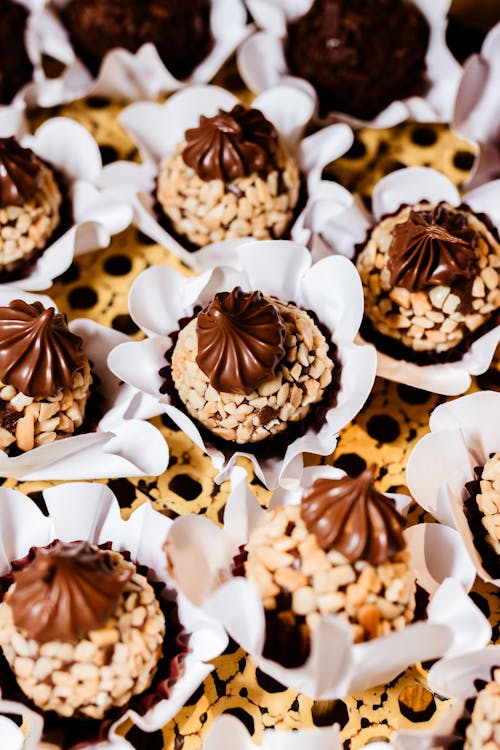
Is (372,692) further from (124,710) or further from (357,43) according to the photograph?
(357,43)

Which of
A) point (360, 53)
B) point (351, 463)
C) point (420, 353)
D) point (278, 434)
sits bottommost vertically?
point (351, 463)

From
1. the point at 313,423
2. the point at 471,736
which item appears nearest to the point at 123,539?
the point at 313,423

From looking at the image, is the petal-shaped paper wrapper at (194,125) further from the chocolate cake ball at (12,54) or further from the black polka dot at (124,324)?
the chocolate cake ball at (12,54)

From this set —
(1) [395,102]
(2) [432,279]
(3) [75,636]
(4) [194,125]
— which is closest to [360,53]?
(1) [395,102]

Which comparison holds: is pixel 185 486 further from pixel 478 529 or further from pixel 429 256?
pixel 429 256

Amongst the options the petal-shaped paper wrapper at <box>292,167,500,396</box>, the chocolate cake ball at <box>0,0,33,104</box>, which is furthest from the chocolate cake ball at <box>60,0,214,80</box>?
the petal-shaped paper wrapper at <box>292,167,500,396</box>
